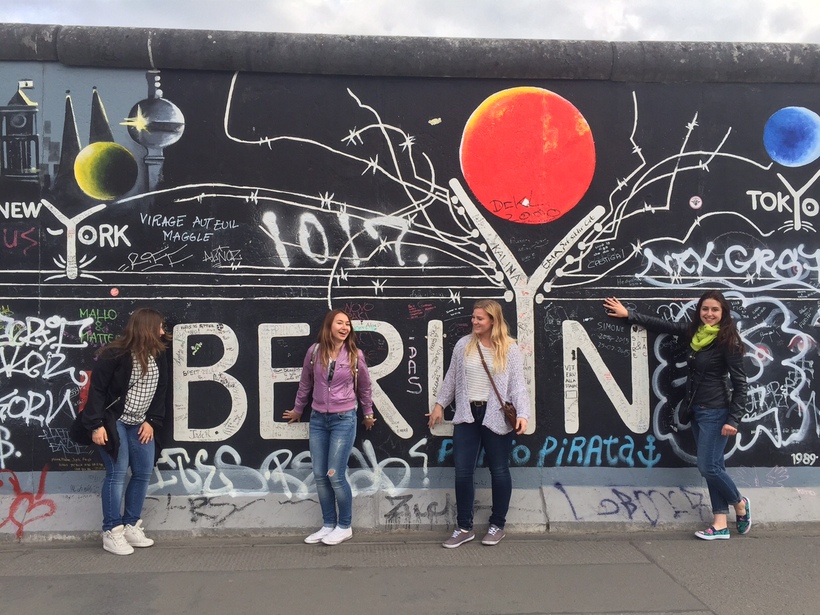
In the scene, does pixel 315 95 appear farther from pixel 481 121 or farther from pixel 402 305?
pixel 402 305

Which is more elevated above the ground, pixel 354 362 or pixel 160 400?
pixel 354 362

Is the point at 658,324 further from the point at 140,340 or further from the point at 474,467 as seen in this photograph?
the point at 140,340

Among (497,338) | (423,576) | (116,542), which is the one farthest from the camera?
(497,338)

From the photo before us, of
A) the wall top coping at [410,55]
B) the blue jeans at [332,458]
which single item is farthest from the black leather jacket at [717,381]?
the blue jeans at [332,458]

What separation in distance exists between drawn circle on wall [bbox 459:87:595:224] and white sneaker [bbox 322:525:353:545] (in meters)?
2.62

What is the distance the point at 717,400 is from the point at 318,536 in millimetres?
2992

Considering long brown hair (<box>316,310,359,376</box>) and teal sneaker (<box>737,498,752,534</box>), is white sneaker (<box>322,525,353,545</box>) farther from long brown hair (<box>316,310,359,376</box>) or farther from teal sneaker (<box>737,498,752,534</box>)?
teal sneaker (<box>737,498,752,534</box>)

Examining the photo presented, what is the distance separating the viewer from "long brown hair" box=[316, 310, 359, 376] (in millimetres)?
4988

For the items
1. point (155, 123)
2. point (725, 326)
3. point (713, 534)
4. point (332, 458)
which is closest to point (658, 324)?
point (725, 326)

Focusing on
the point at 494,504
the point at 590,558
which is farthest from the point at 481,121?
the point at 590,558

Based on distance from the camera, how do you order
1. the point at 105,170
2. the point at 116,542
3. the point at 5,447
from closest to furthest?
the point at 116,542 → the point at 5,447 → the point at 105,170

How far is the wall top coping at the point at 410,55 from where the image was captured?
5305 mm

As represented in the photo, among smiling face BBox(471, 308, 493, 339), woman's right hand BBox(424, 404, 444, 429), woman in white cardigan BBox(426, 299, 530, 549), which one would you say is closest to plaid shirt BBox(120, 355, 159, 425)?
woman's right hand BBox(424, 404, 444, 429)

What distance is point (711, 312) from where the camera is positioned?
5121mm
